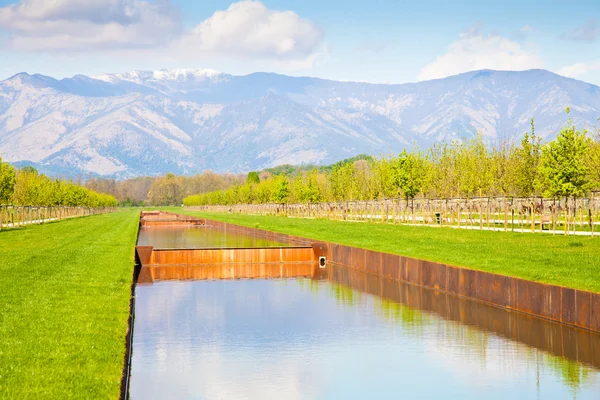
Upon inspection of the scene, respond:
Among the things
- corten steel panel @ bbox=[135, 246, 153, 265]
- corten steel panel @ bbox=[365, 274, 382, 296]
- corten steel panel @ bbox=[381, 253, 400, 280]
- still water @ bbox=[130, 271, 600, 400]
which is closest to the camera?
still water @ bbox=[130, 271, 600, 400]

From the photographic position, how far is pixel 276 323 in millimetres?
23188

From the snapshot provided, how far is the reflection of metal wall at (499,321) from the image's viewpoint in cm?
1814

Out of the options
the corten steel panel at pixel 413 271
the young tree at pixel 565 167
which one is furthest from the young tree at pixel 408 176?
the corten steel panel at pixel 413 271

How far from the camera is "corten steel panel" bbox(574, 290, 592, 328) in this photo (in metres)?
18.9

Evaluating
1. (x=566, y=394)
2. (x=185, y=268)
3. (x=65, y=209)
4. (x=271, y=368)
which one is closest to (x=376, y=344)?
(x=271, y=368)

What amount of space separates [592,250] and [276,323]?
13097 millimetres

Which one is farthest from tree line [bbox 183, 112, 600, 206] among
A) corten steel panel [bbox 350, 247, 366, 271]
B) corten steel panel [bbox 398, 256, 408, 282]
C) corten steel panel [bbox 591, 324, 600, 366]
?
corten steel panel [bbox 591, 324, 600, 366]

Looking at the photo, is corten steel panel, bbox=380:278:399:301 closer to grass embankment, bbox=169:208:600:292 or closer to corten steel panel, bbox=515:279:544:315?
grass embankment, bbox=169:208:600:292

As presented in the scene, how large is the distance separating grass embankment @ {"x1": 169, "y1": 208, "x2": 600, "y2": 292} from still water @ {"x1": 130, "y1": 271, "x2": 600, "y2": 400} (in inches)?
67.4

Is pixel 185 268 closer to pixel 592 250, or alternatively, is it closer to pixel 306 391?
pixel 592 250

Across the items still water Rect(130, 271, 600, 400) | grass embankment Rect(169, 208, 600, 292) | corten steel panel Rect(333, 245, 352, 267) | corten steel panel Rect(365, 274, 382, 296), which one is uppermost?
grass embankment Rect(169, 208, 600, 292)

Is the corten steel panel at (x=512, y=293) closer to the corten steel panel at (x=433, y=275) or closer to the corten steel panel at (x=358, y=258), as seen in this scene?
the corten steel panel at (x=433, y=275)

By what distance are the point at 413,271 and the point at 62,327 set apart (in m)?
16.6

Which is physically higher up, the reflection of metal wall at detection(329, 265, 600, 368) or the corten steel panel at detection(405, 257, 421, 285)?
the corten steel panel at detection(405, 257, 421, 285)
